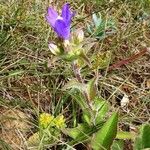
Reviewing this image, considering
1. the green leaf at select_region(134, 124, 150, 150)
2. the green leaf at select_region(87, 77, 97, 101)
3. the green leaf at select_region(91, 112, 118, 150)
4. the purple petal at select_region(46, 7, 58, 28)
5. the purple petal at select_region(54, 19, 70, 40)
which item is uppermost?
the purple petal at select_region(46, 7, 58, 28)

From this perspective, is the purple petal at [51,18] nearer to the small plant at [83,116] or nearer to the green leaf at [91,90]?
the small plant at [83,116]

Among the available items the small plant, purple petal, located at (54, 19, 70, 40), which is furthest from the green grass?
purple petal, located at (54, 19, 70, 40)

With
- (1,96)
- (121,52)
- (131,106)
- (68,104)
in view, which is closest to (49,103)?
(68,104)

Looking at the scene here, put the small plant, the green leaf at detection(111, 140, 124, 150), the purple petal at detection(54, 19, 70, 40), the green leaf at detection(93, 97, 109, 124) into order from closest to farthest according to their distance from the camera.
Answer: the purple petal at detection(54, 19, 70, 40), the small plant, the green leaf at detection(111, 140, 124, 150), the green leaf at detection(93, 97, 109, 124)

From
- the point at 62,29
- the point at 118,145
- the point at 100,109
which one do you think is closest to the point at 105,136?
the point at 118,145

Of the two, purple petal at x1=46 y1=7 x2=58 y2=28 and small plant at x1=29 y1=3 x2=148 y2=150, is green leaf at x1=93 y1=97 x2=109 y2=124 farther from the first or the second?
purple petal at x1=46 y1=7 x2=58 y2=28

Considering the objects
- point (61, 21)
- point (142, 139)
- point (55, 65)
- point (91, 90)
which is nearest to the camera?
point (61, 21)

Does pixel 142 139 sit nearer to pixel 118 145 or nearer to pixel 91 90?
pixel 118 145
